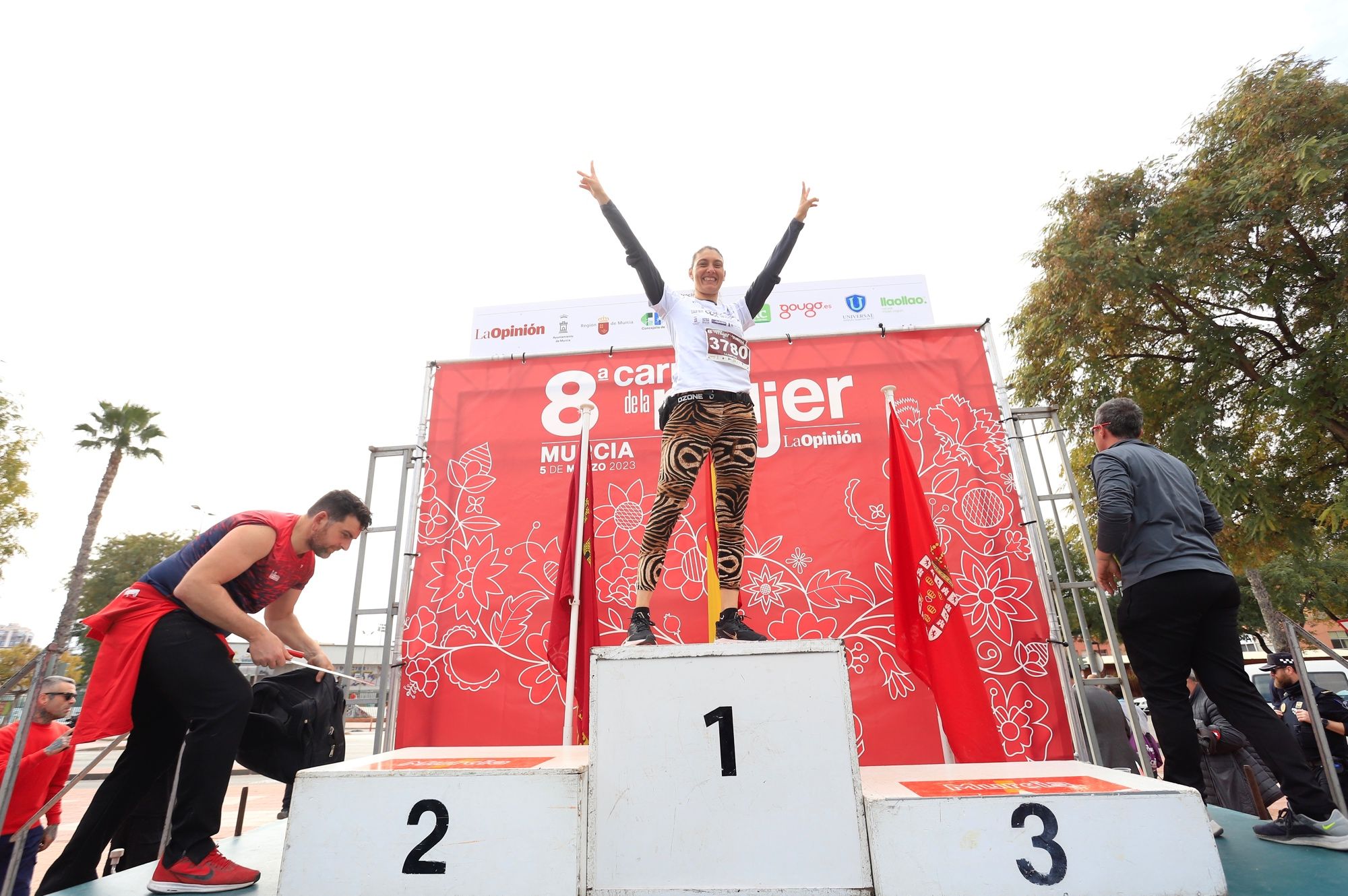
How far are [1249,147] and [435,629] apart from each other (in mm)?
8361

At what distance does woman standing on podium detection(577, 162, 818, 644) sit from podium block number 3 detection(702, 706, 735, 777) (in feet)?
2.65

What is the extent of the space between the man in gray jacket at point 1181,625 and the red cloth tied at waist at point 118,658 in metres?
3.14

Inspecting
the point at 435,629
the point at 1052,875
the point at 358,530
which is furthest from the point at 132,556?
the point at 1052,875

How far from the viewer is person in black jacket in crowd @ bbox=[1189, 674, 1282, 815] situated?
13.5 feet

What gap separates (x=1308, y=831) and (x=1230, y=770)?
2.71 meters

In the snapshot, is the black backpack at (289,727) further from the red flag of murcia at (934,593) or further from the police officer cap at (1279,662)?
the police officer cap at (1279,662)

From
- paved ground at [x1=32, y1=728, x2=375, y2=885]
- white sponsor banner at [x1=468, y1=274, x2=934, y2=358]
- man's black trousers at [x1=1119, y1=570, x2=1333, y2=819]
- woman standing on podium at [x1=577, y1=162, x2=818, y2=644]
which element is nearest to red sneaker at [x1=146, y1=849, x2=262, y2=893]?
woman standing on podium at [x1=577, y1=162, x2=818, y2=644]

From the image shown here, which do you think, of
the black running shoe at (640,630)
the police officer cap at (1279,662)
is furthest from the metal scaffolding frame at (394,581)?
the police officer cap at (1279,662)

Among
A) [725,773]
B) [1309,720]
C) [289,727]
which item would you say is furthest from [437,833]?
[1309,720]

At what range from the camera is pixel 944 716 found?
3.45m

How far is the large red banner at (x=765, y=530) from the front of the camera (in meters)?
3.86

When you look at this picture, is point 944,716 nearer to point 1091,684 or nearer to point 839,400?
point 1091,684

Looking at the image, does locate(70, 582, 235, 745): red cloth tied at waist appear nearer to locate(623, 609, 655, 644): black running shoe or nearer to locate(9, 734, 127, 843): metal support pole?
locate(9, 734, 127, 843): metal support pole

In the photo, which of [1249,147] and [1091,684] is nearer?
[1091,684]
